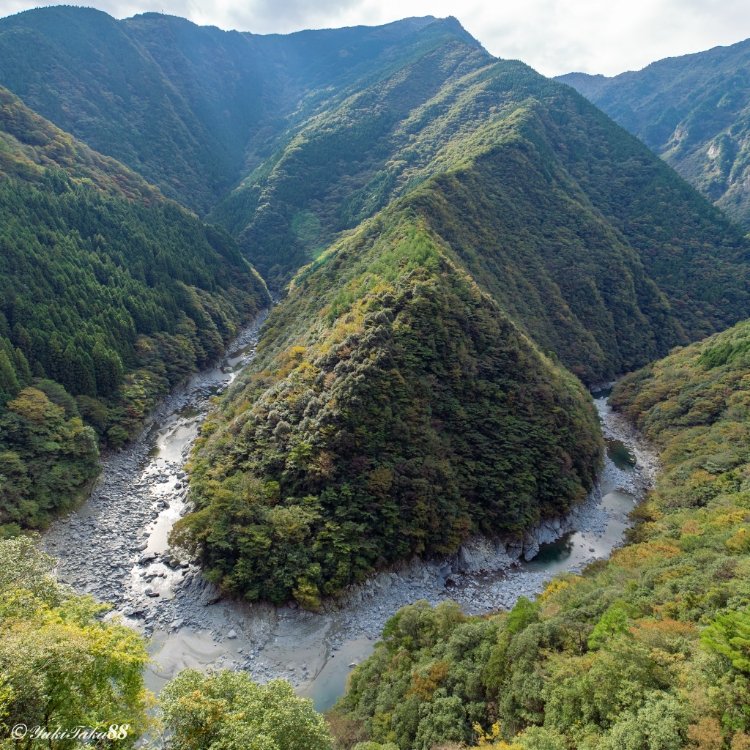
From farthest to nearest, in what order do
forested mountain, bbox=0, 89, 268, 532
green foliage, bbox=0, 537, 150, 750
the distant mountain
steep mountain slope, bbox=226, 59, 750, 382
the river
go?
steep mountain slope, bbox=226, 59, 750, 382
forested mountain, bbox=0, 89, 268, 532
the distant mountain
the river
green foliage, bbox=0, 537, 150, 750

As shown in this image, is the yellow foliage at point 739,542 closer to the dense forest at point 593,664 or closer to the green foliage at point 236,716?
the dense forest at point 593,664

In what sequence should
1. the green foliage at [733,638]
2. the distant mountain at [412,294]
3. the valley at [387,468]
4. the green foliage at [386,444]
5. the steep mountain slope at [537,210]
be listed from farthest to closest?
1. the steep mountain slope at [537,210]
2. the distant mountain at [412,294]
3. the green foliage at [386,444]
4. the valley at [387,468]
5. the green foliage at [733,638]

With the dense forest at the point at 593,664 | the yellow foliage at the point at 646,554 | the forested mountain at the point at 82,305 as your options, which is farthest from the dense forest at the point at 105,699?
the forested mountain at the point at 82,305

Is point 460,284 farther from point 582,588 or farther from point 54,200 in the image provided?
point 54,200

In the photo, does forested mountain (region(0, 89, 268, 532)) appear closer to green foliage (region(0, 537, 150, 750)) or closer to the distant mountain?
the distant mountain

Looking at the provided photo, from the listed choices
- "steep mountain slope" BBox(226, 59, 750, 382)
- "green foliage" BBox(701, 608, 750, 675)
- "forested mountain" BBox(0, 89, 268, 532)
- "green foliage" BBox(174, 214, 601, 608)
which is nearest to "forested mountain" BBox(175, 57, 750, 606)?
"green foliage" BBox(174, 214, 601, 608)

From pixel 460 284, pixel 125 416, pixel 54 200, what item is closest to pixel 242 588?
pixel 125 416
